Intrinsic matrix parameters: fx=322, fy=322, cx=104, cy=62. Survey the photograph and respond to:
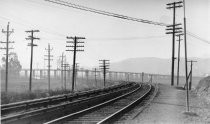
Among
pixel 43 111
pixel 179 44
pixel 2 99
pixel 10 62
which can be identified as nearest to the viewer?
pixel 43 111

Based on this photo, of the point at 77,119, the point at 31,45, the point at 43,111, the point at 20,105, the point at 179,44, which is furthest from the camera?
the point at 179,44

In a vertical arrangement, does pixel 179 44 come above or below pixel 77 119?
above

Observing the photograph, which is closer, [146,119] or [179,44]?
[146,119]

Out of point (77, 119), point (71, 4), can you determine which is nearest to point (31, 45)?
point (71, 4)

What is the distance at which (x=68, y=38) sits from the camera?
47.6 m

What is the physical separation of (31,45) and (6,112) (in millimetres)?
32835

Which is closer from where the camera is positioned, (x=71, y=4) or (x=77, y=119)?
(x=77, y=119)

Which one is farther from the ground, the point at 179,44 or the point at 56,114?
the point at 179,44

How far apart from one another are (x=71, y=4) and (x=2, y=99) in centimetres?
791

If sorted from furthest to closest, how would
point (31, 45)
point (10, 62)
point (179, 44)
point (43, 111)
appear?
point (10, 62) < point (179, 44) < point (31, 45) < point (43, 111)

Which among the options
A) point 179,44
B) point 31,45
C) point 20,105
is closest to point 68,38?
point 31,45

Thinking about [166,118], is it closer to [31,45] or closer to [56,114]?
[56,114]

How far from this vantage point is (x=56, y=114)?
16562 mm

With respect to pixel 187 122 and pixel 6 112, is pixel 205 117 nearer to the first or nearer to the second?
pixel 187 122
